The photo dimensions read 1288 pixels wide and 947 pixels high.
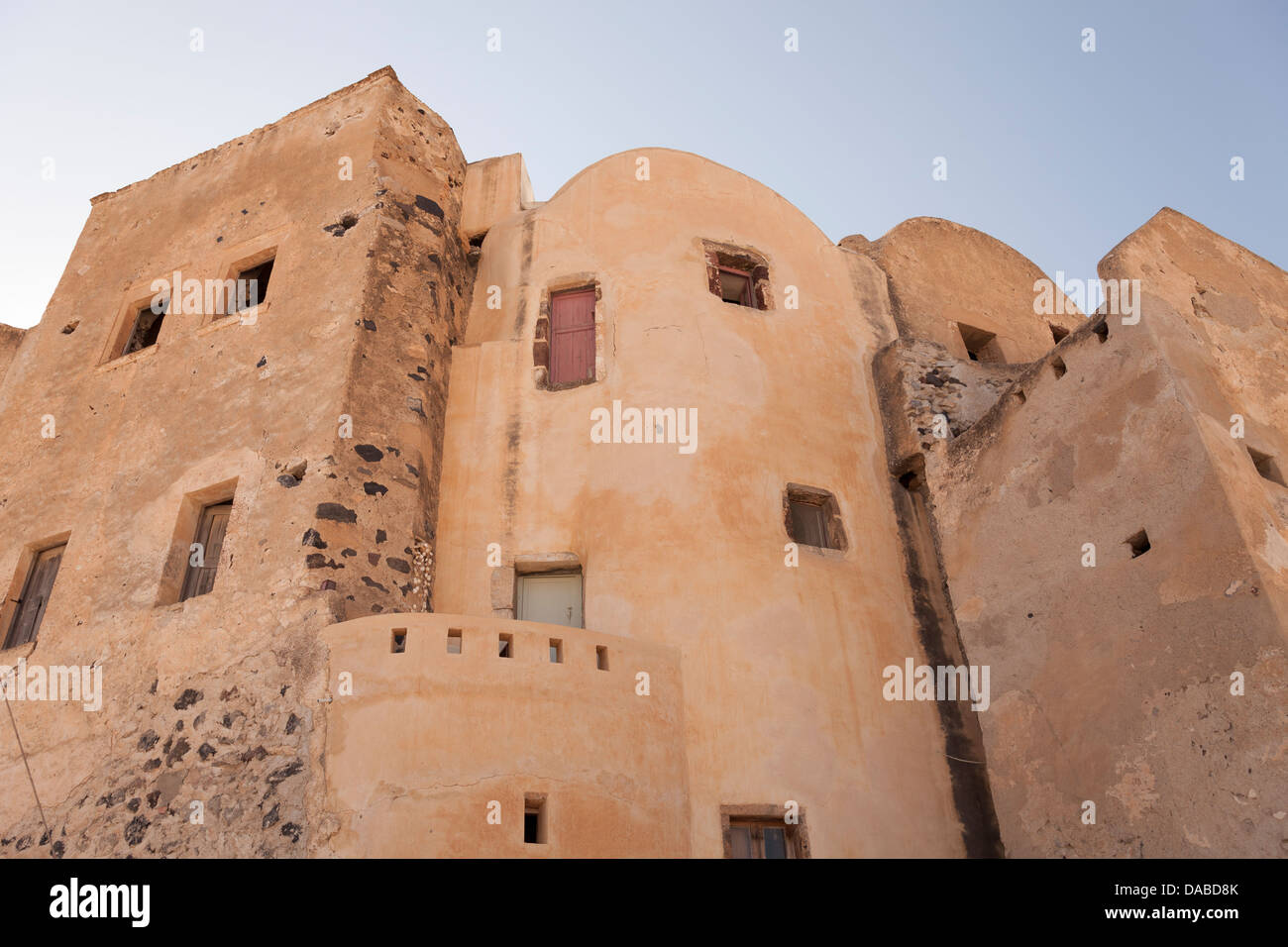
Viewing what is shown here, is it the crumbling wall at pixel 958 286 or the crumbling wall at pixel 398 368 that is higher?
the crumbling wall at pixel 958 286

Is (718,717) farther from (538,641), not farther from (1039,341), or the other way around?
(1039,341)

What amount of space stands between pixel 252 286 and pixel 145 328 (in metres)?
1.77

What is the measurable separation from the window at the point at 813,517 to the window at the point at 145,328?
8030 millimetres

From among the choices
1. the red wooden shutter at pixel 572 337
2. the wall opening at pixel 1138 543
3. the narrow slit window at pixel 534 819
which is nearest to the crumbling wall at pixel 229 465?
the red wooden shutter at pixel 572 337

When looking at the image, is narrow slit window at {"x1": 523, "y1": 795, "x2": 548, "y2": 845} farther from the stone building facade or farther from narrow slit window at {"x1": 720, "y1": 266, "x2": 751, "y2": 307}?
narrow slit window at {"x1": 720, "y1": 266, "x2": 751, "y2": 307}

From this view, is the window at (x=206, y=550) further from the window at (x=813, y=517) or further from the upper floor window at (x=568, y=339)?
the window at (x=813, y=517)

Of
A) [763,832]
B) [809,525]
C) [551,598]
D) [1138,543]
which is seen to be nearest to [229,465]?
[551,598]

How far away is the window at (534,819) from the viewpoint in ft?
26.8

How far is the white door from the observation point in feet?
35.1

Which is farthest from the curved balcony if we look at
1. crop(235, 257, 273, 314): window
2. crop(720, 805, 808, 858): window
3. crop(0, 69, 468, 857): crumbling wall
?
crop(235, 257, 273, 314): window

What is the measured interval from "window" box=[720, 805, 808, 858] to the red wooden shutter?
16.9ft

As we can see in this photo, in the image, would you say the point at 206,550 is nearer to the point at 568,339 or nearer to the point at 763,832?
the point at 568,339

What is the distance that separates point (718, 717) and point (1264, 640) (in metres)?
4.44
